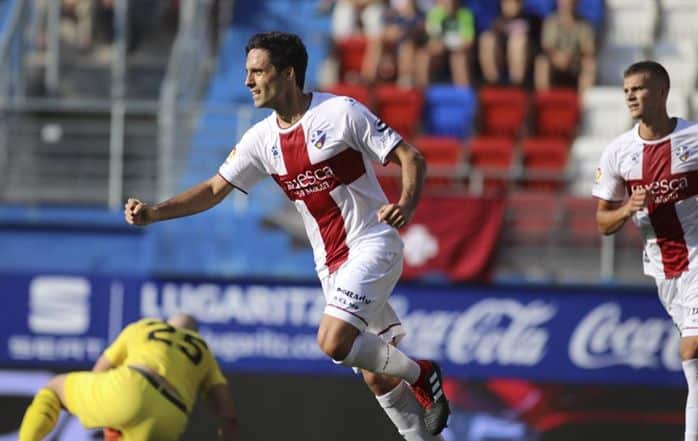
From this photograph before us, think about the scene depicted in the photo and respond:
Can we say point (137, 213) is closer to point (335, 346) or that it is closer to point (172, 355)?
point (335, 346)

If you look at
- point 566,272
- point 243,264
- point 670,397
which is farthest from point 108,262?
point 670,397

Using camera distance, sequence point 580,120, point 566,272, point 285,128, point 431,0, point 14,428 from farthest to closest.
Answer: point 431,0, point 580,120, point 566,272, point 14,428, point 285,128

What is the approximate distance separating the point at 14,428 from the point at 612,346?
17.0 feet

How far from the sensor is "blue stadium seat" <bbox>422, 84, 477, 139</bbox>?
50.1 feet

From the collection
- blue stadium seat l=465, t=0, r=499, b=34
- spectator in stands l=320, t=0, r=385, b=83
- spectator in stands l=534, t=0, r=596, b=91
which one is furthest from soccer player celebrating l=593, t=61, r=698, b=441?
blue stadium seat l=465, t=0, r=499, b=34

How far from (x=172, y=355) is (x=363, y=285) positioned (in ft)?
5.96

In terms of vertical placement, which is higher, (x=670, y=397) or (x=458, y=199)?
(x=458, y=199)

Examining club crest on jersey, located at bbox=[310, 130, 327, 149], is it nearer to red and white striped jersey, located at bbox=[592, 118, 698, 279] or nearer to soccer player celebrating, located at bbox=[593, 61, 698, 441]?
soccer player celebrating, located at bbox=[593, 61, 698, 441]

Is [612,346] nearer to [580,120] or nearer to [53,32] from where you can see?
[580,120]

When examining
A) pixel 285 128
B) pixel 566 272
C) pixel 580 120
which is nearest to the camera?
pixel 285 128

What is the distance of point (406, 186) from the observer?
754cm

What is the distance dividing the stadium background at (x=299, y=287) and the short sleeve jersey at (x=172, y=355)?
2.95 meters

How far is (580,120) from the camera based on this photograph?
1527 centimetres

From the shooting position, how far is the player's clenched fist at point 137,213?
786 cm
